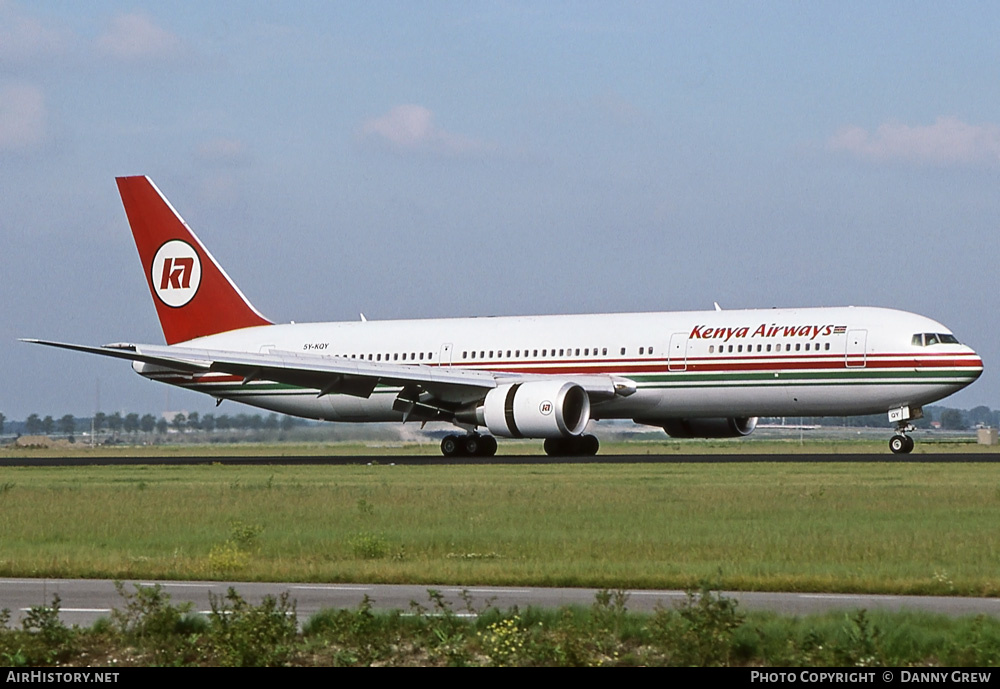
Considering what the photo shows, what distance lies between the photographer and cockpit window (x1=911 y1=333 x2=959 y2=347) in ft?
147

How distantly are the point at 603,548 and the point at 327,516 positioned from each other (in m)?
6.73

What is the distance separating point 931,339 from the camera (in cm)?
4488

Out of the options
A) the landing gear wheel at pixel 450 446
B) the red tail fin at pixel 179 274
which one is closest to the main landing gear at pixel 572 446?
the landing gear wheel at pixel 450 446

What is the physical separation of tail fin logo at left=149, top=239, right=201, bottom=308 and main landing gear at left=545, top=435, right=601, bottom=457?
52.7 feet

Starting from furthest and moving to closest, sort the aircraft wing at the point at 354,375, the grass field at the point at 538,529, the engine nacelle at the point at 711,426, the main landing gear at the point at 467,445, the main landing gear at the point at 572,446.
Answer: the main landing gear at the point at 467,445, the engine nacelle at the point at 711,426, the main landing gear at the point at 572,446, the aircraft wing at the point at 354,375, the grass field at the point at 538,529

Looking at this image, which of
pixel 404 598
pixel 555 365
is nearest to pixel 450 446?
pixel 555 365

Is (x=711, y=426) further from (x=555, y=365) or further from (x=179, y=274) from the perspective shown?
(x=179, y=274)

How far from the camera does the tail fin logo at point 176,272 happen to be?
57562mm

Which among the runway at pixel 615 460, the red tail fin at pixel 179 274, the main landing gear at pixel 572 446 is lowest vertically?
the runway at pixel 615 460

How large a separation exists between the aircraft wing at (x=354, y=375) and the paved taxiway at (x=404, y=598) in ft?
99.8

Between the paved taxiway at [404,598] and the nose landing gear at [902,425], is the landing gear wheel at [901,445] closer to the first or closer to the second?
the nose landing gear at [902,425]

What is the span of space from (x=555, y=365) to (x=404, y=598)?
112ft

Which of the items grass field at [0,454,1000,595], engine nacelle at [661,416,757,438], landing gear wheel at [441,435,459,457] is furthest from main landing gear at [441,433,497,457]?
grass field at [0,454,1000,595]

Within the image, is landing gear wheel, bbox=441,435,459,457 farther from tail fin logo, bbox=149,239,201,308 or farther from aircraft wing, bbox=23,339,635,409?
tail fin logo, bbox=149,239,201,308
